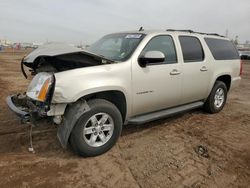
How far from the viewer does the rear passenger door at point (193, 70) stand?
4721 mm

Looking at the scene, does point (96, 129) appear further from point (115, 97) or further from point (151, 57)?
point (151, 57)

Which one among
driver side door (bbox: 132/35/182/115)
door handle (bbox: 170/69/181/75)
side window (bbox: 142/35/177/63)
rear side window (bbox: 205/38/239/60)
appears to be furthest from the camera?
rear side window (bbox: 205/38/239/60)

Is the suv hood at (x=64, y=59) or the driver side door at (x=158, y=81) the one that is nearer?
the suv hood at (x=64, y=59)

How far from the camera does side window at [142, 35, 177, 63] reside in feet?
13.7

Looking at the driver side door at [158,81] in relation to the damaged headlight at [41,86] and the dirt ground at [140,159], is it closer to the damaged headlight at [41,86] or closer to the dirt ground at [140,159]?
the dirt ground at [140,159]

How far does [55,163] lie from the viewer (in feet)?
10.9

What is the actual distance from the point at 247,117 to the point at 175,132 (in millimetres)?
2307

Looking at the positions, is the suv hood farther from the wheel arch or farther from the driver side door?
the driver side door

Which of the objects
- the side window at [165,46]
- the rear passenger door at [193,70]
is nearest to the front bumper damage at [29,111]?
the side window at [165,46]

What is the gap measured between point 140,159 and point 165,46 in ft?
6.95

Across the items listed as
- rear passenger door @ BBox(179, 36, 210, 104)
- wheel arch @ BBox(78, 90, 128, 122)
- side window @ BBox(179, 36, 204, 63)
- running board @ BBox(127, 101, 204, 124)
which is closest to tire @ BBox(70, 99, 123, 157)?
wheel arch @ BBox(78, 90, 128, 122)

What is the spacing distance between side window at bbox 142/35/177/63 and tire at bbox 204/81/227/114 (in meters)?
1.76

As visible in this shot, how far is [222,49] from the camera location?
19.2ft

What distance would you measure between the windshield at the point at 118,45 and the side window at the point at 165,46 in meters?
0.22
